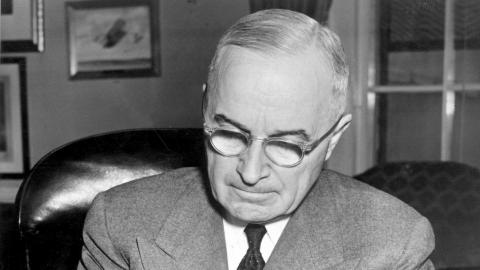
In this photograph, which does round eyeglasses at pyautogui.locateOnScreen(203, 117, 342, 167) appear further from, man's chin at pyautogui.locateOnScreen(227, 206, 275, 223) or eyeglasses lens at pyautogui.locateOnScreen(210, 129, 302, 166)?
man's chin at pyautogui.locateOnScreen(227, 206, 275, 223)

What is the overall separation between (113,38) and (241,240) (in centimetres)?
228

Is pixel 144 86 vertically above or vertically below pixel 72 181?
above

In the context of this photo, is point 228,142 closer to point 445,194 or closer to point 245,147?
point 245,147

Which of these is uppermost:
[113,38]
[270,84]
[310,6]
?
[310,6]

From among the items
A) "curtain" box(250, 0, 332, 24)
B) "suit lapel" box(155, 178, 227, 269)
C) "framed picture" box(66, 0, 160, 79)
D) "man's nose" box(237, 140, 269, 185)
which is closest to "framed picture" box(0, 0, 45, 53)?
"framed picture" box(66, 0, 160, 79)

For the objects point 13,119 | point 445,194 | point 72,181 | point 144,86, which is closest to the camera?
point 72,181

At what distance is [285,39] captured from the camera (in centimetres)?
108

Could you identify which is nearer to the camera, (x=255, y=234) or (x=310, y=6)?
(x=255, y=234)

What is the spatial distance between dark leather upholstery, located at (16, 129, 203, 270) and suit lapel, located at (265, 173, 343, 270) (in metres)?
0.47

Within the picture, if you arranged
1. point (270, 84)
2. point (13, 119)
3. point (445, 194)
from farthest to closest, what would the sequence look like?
1. point (13, 119)
2. point (445, 194)
3. point (270, 84)

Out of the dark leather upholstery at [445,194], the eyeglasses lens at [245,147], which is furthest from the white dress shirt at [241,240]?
the dark leather upholstery at [445,194]

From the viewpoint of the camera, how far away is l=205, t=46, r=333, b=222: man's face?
104cm

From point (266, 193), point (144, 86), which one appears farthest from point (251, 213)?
point (144, 86)

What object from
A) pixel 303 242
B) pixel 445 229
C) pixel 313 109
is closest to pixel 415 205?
pixel 445 229
